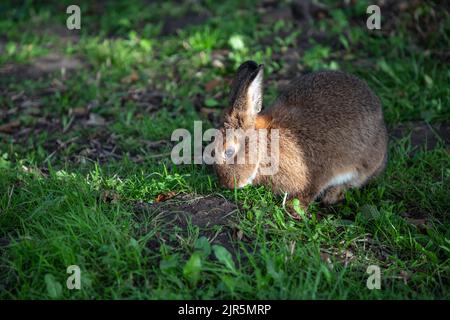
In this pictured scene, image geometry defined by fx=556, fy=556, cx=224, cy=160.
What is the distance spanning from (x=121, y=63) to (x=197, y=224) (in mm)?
3194

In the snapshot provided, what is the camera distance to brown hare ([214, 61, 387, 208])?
12.4 feet

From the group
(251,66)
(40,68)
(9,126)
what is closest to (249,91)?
(251,66)

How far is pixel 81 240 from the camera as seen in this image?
11.1 ft

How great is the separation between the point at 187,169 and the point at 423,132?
2.11 meters

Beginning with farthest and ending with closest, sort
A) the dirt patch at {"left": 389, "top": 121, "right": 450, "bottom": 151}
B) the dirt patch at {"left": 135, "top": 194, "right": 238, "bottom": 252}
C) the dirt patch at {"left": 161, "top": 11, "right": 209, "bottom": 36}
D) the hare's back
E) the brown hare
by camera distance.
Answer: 1. the dirt patch at {"left": 161, "top": 11, "right": 209, "bottom": 36}
2. the dirt patch at {"left": 389, "top": 121, "right": 450, "bottom": 151}
3. the hare's back
4. the brown hare
5. the dirt patch at {"left": 135, "top": 194, "right": 238, "bottom": 252}

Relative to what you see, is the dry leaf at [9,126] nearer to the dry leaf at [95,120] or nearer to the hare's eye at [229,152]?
the dry leaf at [95,120]

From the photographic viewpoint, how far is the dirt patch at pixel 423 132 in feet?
15.6

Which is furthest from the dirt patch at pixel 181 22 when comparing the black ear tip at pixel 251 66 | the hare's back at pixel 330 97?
the black ear tip at pixel 251 66

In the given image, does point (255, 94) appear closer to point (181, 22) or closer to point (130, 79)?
point (130, 79)

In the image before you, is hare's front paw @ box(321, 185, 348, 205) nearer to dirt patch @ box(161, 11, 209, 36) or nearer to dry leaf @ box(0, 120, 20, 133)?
dry leaf @ box(0, 120, 20, 133)

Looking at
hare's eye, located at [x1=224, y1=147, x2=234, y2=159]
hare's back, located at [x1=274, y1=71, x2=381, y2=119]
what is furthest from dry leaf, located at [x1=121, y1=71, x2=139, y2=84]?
hare's eye, located at [x1=224, y1=147, x2=234, y2=159]

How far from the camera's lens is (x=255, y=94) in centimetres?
377

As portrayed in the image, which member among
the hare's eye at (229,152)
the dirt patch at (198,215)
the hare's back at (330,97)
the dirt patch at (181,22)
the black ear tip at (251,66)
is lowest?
the dirt patch at (198,215)

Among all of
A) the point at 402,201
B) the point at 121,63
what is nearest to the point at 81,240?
the point at 402,201
